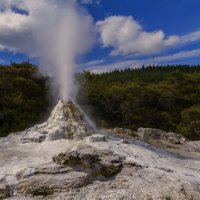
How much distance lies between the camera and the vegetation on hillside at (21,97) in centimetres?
2397

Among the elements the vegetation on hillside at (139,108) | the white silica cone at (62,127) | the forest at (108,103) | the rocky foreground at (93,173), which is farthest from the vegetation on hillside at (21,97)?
the rocky foreground at (93,173)

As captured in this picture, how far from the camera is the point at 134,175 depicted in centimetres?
759

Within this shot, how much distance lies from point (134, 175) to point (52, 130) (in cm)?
356

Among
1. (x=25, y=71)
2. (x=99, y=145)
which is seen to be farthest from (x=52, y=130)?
(x=25, y=71)

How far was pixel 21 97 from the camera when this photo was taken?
26.2 meters

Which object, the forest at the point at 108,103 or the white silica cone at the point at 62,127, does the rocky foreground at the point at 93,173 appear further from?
the forest at the point at 108,103

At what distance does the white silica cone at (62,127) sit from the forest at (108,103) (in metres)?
10.9

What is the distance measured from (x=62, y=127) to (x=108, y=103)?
20.2 metres

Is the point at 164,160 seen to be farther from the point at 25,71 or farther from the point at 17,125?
the point at 25,71

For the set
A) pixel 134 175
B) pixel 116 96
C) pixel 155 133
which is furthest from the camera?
pixel 116 96

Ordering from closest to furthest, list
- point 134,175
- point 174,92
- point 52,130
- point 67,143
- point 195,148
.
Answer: point 134,175
point 67,143
point 52,130
point 195,148
point 174,92

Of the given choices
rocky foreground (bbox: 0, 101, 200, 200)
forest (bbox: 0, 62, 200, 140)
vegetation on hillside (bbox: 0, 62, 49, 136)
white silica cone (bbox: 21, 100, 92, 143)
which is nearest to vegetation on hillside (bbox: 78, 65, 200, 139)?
forest (bbox: 0, 62, 200, 140)

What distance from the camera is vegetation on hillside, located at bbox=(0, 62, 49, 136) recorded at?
944 inches

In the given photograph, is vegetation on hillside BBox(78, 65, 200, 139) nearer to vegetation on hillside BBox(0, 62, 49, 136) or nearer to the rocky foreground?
vegetation on hillside BBox(0, 62, 49, 136)
